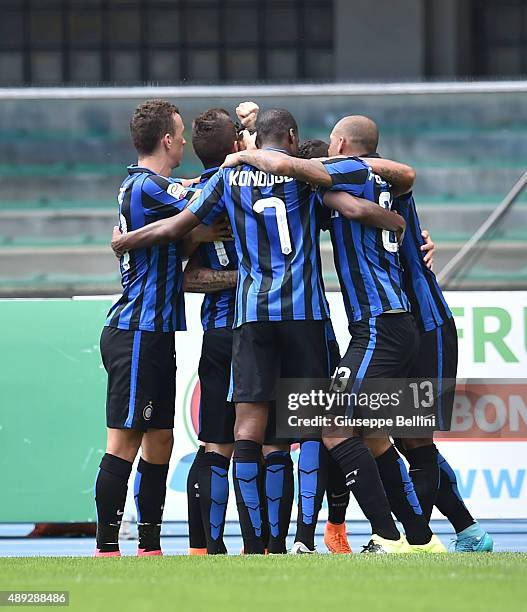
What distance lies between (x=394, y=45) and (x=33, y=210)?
514cm

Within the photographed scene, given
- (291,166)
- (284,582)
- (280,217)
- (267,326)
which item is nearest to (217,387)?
(267,326)

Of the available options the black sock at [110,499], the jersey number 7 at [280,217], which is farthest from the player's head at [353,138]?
the black sock at [110,499]

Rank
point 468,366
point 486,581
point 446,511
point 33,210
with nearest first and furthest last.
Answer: point 486,581 → point 446,511 → point 468,366 → point 33,210

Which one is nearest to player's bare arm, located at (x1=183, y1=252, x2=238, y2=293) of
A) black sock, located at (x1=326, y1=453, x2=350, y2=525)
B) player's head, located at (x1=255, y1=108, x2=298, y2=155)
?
player's head, located at (x1=255, y1=108, x2=298, y2=155)

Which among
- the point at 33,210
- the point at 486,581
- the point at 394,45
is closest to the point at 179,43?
the point at 394,45

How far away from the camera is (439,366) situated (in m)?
6.71

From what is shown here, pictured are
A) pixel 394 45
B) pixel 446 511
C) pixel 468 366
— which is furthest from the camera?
pixel 394 45

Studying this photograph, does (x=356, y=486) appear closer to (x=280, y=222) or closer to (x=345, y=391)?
(x=345, y=391)

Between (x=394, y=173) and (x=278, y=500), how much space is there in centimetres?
151

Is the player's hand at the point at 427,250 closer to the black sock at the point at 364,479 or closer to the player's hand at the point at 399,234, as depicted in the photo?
the player's hand at the point at 399,234

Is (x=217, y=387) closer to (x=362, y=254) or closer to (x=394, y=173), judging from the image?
(x=362, y=254)

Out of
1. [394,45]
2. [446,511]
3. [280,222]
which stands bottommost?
[446,511]

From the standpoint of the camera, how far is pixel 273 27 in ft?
51.3

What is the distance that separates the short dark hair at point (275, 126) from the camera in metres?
6.37
